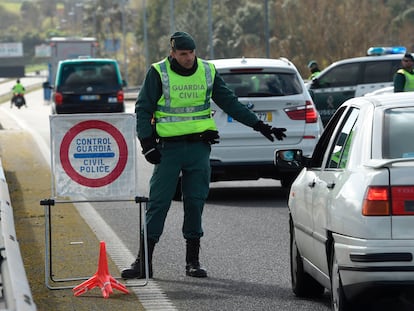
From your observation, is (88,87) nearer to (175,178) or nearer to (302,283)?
(175,178)

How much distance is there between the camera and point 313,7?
76812 millimetres

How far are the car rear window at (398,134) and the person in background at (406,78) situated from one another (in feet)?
40.5

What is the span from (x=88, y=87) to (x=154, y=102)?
79.2 ft

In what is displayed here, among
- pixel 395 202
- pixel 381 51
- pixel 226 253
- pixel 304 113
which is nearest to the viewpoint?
pixel 395 202

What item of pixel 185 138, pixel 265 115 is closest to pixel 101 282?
pixel 185 138

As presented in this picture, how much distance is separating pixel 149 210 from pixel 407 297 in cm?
346

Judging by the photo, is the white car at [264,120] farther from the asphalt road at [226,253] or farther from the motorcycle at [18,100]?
the motorcycle at [18,100]

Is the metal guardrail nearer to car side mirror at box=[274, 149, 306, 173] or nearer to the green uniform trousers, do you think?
the green uniform trousers

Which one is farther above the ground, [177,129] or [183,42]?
[183,42]

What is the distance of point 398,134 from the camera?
7.26 m

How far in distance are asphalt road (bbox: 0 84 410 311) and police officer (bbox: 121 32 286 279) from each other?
18.4 inches

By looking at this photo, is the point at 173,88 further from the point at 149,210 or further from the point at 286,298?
the point at 286,298

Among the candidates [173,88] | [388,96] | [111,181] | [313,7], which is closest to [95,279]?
[111,181]

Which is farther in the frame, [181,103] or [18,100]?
[18,100]
